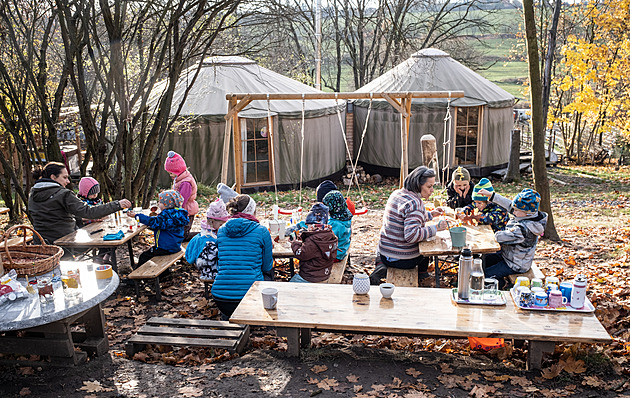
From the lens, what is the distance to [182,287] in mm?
5586

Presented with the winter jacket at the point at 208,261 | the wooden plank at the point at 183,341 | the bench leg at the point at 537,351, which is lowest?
the wooden plank at the point at 183,341

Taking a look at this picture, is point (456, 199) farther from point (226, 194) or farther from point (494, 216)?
point (226, 194)

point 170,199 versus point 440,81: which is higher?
point 440,81

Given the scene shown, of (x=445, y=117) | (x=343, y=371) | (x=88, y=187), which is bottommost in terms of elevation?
(x=343, y=371)

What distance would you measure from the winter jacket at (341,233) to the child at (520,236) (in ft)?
4.66

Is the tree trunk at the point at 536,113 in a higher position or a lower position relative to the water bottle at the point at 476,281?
higher

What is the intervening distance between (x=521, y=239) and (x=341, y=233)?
1.73 m

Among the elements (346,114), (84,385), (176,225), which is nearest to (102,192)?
(176,225)

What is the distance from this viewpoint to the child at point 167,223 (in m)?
5.32

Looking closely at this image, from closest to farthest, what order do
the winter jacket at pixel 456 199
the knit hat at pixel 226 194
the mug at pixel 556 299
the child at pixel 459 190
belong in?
the mug at pixel 556 299
the knit hat at pixel 226 194
the child at pixel 459 190
the winter jacket at pixel 456 199

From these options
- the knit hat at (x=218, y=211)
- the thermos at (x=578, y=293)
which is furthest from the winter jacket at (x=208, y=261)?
the thermos at (x=578, y=293)

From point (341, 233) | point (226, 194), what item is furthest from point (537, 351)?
point (226, 194)

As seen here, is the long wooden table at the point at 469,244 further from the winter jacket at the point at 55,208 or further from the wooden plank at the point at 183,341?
the winter jacket at the point at 55,208

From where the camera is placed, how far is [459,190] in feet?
19.3
